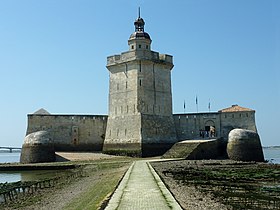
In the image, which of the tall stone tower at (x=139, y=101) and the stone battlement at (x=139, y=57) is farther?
the stone battlement at (x=139, y=57)

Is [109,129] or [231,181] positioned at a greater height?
[109,129]

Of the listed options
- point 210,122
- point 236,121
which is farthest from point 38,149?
point 236,121

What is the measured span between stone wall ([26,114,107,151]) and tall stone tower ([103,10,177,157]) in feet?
6.40

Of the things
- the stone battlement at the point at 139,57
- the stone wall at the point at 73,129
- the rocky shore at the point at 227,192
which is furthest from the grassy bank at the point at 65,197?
the stone battlement at the point at 139,57

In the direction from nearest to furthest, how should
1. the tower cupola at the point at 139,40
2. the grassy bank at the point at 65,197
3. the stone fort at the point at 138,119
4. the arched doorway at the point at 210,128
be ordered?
1. the grassy bank at the point at 65,197
2. the stone fort at the point at 138,119
3. the tower cupola at the point at 139,40
4. the arched doorway at the point at 210,128

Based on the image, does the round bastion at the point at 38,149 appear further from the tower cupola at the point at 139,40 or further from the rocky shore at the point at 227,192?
the rocky shore at the point at 227,192

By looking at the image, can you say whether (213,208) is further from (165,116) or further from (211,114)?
(211,114)

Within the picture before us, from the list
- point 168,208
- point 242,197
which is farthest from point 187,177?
point 168,208

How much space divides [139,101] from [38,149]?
8761 mm

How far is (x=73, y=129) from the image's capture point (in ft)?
101

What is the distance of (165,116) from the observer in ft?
97.4

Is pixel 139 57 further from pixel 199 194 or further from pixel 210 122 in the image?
pixel 199 194

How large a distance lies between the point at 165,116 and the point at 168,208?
23129 mm

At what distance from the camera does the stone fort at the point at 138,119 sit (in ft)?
91.2
